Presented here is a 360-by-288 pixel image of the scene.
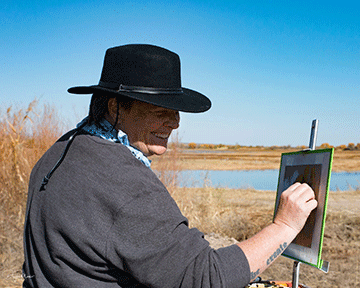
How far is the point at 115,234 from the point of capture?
1.04m

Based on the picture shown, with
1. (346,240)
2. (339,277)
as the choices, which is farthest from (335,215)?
(339,277)

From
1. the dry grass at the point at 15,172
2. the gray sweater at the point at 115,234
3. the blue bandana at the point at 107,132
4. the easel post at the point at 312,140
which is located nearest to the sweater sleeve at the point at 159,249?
the gray sweater at the point at 115,234

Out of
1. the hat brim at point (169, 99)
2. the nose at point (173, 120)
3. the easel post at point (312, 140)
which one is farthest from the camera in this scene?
the easel post at point (312, 140)

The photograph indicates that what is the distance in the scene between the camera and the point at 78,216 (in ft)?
3.56

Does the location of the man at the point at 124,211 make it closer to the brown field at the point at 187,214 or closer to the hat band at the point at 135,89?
the hat band at the point at 135,89

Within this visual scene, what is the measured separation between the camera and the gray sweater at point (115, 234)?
1.04 m

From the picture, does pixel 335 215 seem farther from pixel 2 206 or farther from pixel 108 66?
pixel 108 66

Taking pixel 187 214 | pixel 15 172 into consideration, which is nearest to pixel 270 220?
pixel 187 214

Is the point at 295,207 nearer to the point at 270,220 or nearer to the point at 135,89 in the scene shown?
the point at 135,89

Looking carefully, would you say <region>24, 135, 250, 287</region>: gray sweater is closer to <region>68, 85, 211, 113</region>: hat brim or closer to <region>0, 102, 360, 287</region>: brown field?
<region>68, 85, 211, 113</region>: hat brim

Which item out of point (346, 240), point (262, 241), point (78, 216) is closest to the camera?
point (78, 216)

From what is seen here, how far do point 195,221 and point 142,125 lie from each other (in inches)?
184

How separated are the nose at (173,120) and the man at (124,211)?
19mm

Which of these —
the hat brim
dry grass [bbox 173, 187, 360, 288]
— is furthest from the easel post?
dry grass [bbox 173, 187, 360, 288]
